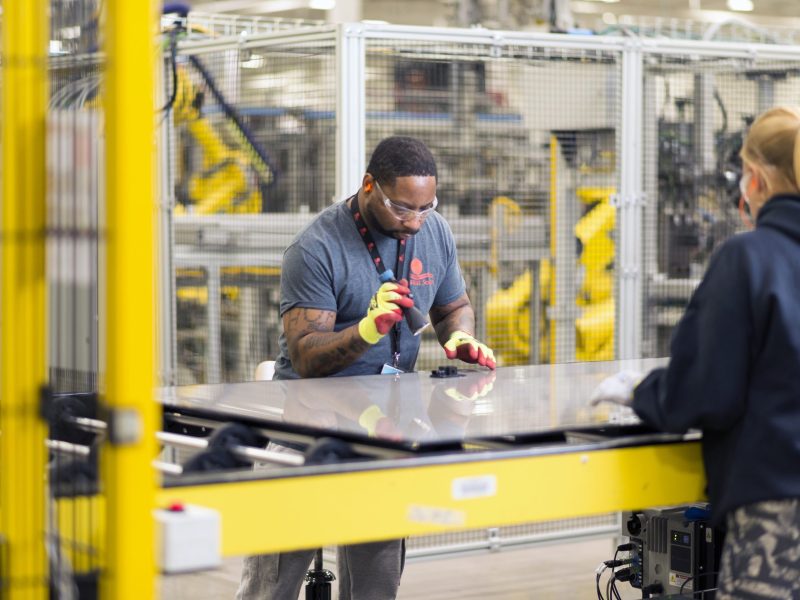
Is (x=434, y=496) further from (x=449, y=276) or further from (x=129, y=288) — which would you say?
(x=449, y=276)

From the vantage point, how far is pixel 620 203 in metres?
6.12

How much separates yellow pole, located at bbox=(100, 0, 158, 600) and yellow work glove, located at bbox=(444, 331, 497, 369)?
1918mm

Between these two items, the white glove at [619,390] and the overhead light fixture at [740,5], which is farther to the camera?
the overhead light fixture at [740,5]

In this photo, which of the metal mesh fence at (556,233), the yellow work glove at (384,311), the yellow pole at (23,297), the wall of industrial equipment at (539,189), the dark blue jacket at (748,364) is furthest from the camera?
the metal mesh fence at (556,233)

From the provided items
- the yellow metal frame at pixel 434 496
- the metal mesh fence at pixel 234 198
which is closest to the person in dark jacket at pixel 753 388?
the yellow metal frame at pixel 434 496

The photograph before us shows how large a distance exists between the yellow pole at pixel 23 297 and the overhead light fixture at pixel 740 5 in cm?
1723

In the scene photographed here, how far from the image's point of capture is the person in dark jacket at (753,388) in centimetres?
238

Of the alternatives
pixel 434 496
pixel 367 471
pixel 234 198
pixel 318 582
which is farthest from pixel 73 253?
pixel 234 198

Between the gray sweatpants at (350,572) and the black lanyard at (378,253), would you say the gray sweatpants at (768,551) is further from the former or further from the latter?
the black lanyard at (378,253)

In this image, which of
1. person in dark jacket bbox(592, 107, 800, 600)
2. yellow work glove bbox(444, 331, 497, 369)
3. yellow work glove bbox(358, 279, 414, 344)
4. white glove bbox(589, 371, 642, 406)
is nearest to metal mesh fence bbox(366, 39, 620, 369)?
yellow work glove bbox(444, 331, 497, 369)

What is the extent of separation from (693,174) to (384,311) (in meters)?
3.72

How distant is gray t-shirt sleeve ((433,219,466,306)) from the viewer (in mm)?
3992

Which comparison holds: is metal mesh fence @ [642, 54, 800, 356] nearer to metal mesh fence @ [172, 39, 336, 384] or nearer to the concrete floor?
the concrete floor

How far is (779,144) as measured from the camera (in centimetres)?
253
